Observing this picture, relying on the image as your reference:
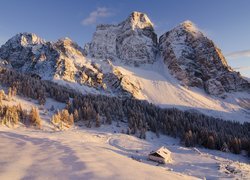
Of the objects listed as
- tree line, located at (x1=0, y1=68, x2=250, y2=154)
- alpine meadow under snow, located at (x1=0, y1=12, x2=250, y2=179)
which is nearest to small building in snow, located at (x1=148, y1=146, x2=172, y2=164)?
alpine meadow under snow, located at (x1=0, y1=12, x2=250, y2=179)

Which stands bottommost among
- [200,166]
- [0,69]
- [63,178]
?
[200,166]

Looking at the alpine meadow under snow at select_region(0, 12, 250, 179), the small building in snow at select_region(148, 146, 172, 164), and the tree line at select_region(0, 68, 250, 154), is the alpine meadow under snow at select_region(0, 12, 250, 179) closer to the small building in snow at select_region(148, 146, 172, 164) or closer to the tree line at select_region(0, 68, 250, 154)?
the tree line at select_region(0, 68, 250, 154)

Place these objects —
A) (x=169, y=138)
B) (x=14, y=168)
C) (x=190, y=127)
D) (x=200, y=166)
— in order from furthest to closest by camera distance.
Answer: (x=190, y=127)
(x=169, y=138)
(x=200, y=166)
(x=14, y=168)

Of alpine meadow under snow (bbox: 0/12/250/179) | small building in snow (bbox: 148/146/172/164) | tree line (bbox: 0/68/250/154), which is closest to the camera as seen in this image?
alpine meadow under snow (bbox: 0/12/250/179)

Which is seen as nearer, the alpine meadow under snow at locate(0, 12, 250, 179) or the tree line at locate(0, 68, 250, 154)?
the alpine meadow under snow at locate(0, 12, 250, 179)

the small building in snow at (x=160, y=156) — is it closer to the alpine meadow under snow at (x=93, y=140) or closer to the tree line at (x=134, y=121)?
the alpine meadow under snow at (x=93, y=140)

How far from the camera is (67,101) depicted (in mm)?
104000

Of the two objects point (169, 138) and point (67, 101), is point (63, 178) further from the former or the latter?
point (67, 101)

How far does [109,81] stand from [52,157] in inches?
6836

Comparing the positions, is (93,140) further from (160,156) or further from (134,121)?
(134,121)

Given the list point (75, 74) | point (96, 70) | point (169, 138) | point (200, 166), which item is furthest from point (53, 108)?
point (96, 70)

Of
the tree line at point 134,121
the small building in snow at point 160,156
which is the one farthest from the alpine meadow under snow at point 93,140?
the small building in snow at point 160,156

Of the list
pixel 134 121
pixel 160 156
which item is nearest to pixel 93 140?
pixel 160 156

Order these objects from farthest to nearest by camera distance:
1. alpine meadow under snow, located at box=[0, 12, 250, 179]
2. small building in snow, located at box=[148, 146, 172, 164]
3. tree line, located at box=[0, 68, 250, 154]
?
1. tree line, located at box=[0, 68, 250, 154]
2. small building in snow, located at box=[148, 146, 172, 164]
3. alpine meadow under snow, located at box=[0, 12, 250, 179]
